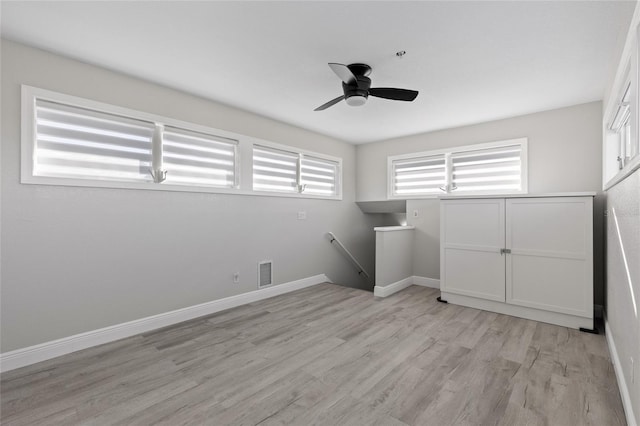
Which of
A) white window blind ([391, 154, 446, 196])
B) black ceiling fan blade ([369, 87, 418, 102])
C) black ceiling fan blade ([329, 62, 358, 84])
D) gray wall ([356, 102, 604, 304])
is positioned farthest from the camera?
white window blind ([391, 154, 446, 196])

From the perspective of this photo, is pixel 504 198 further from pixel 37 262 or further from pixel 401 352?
pixel 37 262

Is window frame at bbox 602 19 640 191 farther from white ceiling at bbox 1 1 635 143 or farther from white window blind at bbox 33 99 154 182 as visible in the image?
white window blind at bbox 33 99 154 182

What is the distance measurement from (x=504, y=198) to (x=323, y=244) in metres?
2.76

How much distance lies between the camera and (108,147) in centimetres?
284

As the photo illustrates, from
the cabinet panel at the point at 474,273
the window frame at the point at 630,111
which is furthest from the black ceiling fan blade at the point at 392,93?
the cabinet panel at the point at 474,273

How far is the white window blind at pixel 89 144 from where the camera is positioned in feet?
8.25

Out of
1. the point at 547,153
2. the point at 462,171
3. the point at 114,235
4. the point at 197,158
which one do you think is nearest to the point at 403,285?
the point at 462,171

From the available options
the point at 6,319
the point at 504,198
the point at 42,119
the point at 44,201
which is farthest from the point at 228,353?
the point at 504,198

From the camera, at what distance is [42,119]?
250cm

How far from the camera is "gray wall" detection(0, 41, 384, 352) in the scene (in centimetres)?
233

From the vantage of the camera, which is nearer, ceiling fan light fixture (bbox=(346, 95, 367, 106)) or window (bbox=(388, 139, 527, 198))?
ceiling fan light fixture (bbox=(346, 95, 367, 106))

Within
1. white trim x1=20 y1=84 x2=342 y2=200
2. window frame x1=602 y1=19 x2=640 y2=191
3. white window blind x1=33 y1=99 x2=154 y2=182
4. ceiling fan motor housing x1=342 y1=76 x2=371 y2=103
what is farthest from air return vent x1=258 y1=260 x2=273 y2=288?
window frame x1=602 y1=19 x2=640 y2=191

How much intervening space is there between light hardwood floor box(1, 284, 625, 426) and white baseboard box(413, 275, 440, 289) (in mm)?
1430

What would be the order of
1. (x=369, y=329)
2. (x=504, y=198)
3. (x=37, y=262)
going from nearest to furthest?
(x=37, y=262)
(x=369, y=329)
(x=504, y=198)
